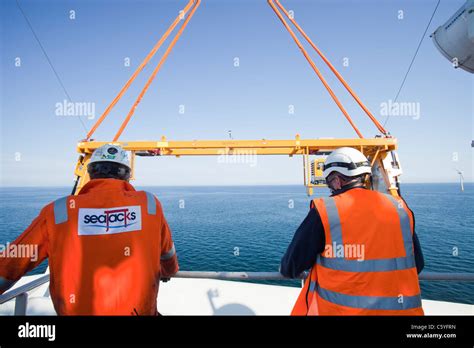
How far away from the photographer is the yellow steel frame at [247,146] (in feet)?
24.2

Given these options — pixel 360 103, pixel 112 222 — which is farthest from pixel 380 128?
pixel 112 222

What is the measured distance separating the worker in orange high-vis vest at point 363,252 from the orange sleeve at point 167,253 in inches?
44.2

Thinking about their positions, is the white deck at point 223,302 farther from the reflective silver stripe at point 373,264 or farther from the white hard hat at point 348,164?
the white hard hat at point 348,164

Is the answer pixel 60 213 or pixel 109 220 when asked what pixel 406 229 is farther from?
pixel 60 213

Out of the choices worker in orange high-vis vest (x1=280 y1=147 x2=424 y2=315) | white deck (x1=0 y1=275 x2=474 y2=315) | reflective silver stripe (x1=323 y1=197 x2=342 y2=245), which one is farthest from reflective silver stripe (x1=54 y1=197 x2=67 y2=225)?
white deck (x1=0 y1=275 x2=474 y2=315)

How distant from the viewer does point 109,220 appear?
1.63m

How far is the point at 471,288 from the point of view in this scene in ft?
41.9

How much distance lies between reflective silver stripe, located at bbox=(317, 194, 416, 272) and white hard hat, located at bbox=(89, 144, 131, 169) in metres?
1.73

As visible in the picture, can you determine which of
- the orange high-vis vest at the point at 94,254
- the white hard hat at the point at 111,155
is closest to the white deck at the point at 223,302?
the orange high-vis vest at the point at 94,254

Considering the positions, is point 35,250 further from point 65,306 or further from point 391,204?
point 391,204

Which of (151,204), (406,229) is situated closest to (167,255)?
(151,204)

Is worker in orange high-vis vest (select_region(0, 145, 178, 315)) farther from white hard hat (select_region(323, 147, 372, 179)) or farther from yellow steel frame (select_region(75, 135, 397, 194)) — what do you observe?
yellow steel frame (select_region(75, 135, 397, 194))

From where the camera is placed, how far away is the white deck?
412 centimetres
